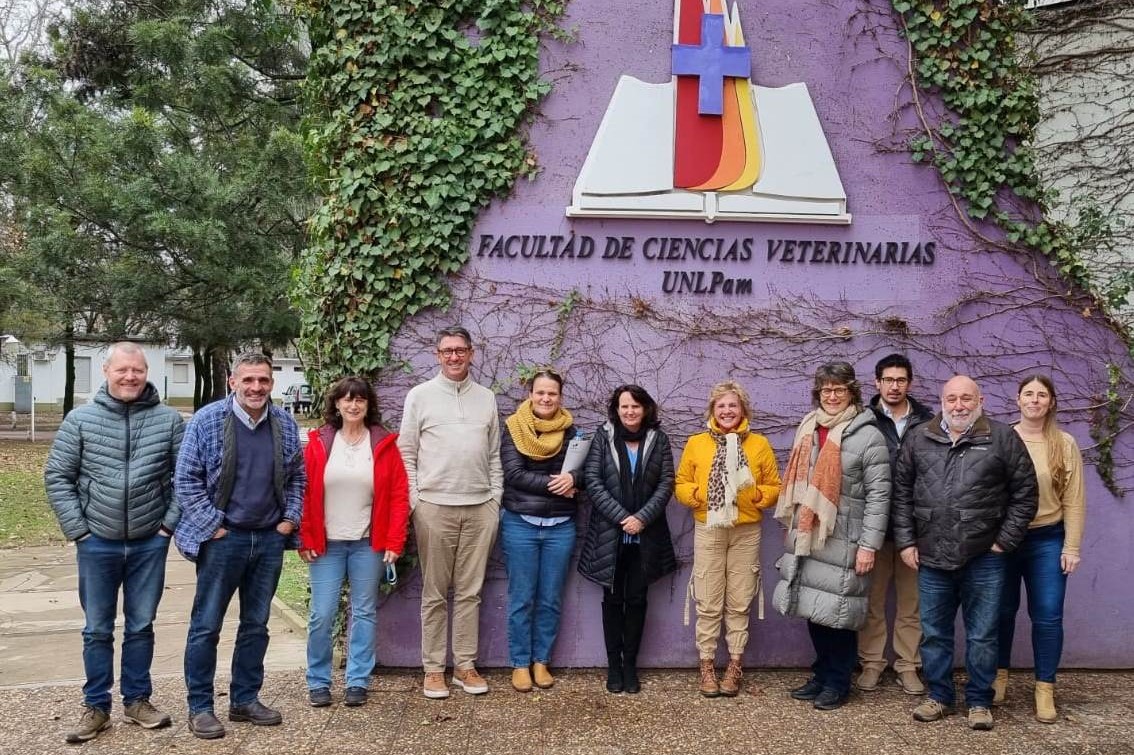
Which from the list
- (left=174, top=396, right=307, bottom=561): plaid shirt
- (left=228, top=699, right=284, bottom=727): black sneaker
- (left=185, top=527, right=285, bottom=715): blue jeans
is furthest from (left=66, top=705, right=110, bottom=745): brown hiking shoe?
(left=174, top=396, right=307, bottom=561): plaid shirt

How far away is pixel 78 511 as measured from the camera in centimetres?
441

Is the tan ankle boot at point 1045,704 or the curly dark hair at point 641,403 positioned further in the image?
the curly dark hair at point 641,403

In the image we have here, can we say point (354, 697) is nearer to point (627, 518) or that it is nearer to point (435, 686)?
point (435, 686)

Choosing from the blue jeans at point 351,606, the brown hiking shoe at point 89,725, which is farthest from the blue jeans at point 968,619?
the brown hiking shoe at point 89,725

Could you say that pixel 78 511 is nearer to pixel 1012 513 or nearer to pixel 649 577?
pixel 649 577

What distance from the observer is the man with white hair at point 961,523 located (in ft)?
15.4

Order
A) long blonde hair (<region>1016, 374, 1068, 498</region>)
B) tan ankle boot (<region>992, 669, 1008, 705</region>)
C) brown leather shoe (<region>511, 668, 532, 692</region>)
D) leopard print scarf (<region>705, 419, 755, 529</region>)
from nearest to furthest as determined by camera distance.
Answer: long blonde hair (<region>1016, 374, 1068, 498</region>) < leopard print scarf (<region>705, 419, 755, 529</region>) < tan ankle boot (<region>992, 669, 1008, 705</region>) < brown leather shoe (<region>511, 668, 532, 692</region>)

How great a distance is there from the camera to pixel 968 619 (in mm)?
4895

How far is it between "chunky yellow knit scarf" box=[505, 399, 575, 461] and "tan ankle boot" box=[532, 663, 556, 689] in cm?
118

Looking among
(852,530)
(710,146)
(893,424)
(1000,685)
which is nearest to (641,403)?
(852,530)

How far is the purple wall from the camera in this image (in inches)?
226

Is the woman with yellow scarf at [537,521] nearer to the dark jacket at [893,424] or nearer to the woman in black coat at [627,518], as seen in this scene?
the woman in black coat at [627,518]

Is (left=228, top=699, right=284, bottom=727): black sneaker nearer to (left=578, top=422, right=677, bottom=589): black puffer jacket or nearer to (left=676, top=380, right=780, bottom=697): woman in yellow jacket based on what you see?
(left=578, top=422, right=677, bottom=589): black puffer jacket

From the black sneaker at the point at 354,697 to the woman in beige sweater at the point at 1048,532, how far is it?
3262 mm
